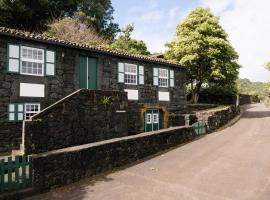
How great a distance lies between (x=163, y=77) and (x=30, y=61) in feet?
32.7

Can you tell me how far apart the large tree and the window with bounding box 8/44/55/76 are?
15076 mm

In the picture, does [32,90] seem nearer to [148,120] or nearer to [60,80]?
[60,80]

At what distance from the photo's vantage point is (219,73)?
81.5 ft

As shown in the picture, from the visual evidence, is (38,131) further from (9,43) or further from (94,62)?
(94,62)

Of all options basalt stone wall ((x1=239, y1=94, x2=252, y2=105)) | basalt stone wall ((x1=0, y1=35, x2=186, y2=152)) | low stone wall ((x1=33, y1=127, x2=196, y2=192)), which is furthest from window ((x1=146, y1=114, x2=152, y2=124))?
basalt stone wall ((x1=239, y1=94, x2=252, y2=105))

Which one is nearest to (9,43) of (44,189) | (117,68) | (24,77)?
(24,77)

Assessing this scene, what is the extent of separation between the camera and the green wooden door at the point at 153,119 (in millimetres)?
18016

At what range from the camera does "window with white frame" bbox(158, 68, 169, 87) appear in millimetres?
19055

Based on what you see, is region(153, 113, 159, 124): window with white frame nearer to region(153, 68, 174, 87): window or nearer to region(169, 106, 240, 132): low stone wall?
region(169, 106, 240, 132): low stone wall

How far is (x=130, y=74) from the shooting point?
17.1 metres

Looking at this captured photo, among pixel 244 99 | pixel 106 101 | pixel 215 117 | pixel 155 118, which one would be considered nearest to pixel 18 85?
pixel 106 101

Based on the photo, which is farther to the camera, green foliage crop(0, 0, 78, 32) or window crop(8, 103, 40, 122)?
green foliage crop(0, 0, 78, 32)

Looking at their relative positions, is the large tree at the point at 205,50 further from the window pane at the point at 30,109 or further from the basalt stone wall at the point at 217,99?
the window pane at the point at 30,109

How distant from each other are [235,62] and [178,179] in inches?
878
